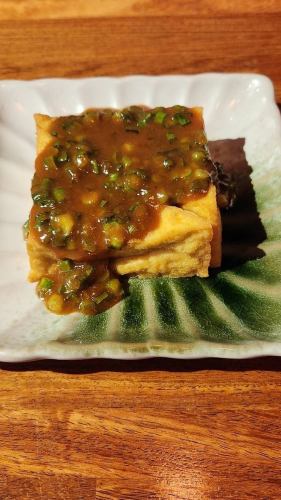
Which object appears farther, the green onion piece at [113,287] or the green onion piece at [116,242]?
the green onion piece at [113,287]

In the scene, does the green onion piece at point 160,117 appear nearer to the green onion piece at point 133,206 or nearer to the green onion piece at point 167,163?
the green onion piece at point 167,163

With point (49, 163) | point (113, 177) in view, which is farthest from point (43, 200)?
point (113, 177)

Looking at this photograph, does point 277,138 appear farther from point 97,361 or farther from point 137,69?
point 97,361

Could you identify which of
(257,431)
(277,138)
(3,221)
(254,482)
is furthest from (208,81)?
(254,482)

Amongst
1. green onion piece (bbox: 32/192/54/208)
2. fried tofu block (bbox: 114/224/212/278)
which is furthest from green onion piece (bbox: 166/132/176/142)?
green onion piece (bbox: 32/192/54/208)

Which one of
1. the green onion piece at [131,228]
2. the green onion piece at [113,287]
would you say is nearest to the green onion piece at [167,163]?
the green onion piece at [131,228]

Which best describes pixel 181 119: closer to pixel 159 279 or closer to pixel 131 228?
pixel 131 228
